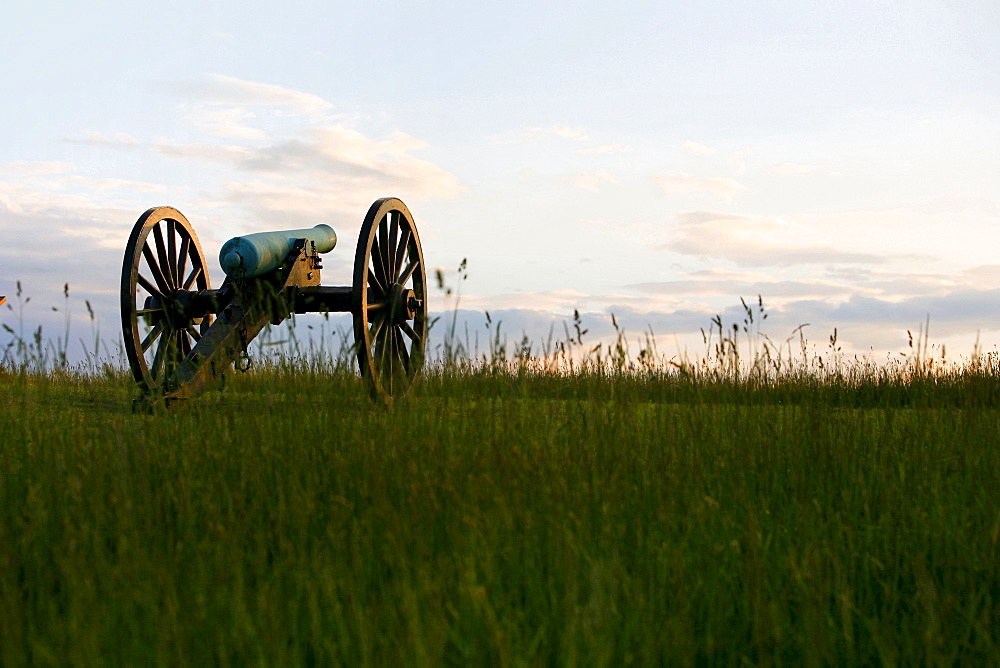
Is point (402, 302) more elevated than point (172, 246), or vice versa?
point (172, 246)

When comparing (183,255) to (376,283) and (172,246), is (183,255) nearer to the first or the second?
(172,246)

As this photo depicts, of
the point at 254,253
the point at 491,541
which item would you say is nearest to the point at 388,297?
the point at 254,253

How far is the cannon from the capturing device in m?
6.17

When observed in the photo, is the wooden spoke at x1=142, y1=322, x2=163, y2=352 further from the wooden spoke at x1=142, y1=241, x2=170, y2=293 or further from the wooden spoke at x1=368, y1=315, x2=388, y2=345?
the wooden spoke at x1=368, y1=315, x2=388, y2=345

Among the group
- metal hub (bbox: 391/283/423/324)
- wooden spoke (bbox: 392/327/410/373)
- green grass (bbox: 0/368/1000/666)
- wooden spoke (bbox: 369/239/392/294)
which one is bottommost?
green grass (bbox: 0/368/1000/666)

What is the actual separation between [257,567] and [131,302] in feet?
14.7

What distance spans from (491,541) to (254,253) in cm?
460

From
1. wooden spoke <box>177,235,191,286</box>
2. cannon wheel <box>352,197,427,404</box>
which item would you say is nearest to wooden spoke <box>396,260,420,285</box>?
cannon wheel <box>352,197,427,404</box>

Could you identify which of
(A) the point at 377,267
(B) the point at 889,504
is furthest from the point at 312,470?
(A) the point at 377,267

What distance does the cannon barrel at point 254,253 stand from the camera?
21.4ft

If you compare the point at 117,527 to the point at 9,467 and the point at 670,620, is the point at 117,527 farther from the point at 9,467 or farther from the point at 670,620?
the point at 670,620

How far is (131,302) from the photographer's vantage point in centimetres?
643

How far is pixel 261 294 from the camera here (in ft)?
21.2

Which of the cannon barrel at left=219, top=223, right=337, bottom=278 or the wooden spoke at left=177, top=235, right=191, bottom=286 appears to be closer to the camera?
the cannon barrel at left=219, top=223, right=337, bottom=278
